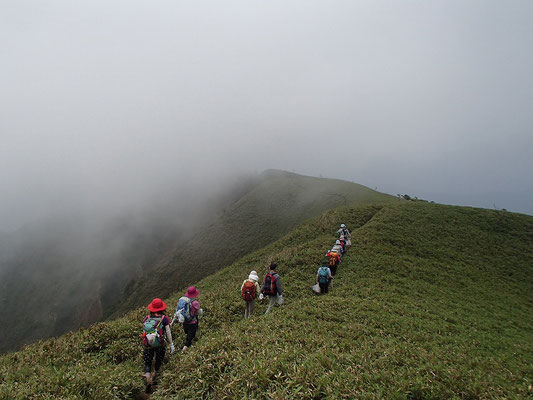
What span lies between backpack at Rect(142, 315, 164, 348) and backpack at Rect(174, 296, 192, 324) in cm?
130

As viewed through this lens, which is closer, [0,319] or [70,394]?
[70,394]

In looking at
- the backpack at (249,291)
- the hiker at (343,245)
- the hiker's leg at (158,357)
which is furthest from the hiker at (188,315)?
the hiker at (343,245)

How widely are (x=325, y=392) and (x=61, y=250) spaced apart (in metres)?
148

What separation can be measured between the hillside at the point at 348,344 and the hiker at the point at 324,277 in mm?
764

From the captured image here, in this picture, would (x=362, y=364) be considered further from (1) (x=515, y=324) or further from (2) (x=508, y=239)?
(2) (x=508, y=239)

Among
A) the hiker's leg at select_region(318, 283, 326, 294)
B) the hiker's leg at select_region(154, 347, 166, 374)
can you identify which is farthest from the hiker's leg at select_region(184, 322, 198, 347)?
the hiker's leg at select_region(318, 283, 326, 294)

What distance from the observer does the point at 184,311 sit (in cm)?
1009

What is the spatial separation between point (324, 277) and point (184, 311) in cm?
938

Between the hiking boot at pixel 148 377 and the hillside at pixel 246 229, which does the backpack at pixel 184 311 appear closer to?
the hiking boot at pixel 148 377

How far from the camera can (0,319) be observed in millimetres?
86375

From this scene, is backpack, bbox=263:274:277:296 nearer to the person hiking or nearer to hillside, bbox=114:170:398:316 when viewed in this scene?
the person hiking

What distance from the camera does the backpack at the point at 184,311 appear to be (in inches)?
391

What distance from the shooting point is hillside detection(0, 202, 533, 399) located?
6398 millimetres

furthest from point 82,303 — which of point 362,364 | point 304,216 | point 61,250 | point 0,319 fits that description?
point 362,364
